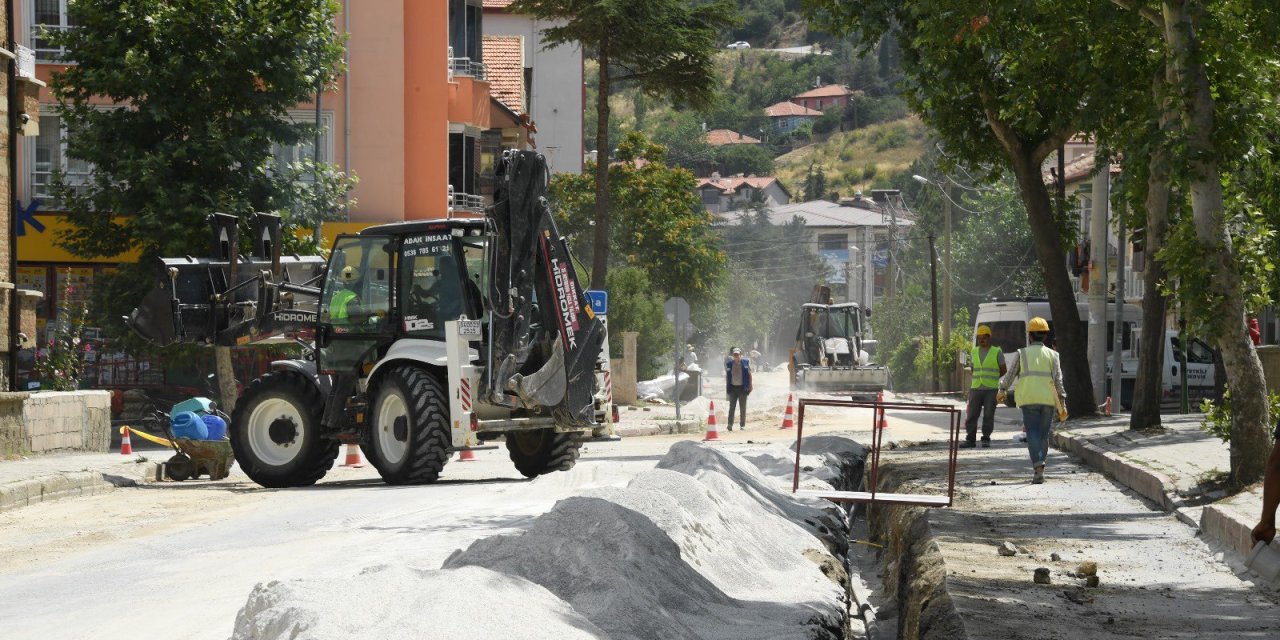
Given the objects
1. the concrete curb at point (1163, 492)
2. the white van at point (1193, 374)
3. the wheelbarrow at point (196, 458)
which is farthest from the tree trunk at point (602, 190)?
the wheelbarrow at point (196, 458)

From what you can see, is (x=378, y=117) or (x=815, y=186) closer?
(x=378, y=117)

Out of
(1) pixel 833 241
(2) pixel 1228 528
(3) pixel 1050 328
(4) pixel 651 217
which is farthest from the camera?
(1) pixel 833 241

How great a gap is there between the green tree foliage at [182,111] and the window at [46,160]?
6.43m

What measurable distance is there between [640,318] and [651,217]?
38.9 feet

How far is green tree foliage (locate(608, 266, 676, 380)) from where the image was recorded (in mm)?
50812

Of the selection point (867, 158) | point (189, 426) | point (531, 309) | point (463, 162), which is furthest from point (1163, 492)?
point (867, 158)

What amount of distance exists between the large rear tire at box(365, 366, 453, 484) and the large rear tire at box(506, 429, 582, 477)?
1.55 meters

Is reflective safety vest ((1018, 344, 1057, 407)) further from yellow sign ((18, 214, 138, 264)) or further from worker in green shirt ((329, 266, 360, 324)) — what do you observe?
yellow sign ((18, 214, 138, 264))

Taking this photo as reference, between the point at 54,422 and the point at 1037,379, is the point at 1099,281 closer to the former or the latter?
the point at 1037,379

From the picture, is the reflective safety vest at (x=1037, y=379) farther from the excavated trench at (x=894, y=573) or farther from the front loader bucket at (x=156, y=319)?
the front loader bucket at (x=156, y=319)

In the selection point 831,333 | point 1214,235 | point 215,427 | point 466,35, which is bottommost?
point 215,427

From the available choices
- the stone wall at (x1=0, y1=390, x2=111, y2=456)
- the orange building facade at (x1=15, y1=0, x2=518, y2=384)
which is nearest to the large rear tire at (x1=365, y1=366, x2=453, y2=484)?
the stone wall at (x1=0, y1=390, x2=111, y2=456)

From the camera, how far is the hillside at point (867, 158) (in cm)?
18612

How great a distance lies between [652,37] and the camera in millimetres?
35250
